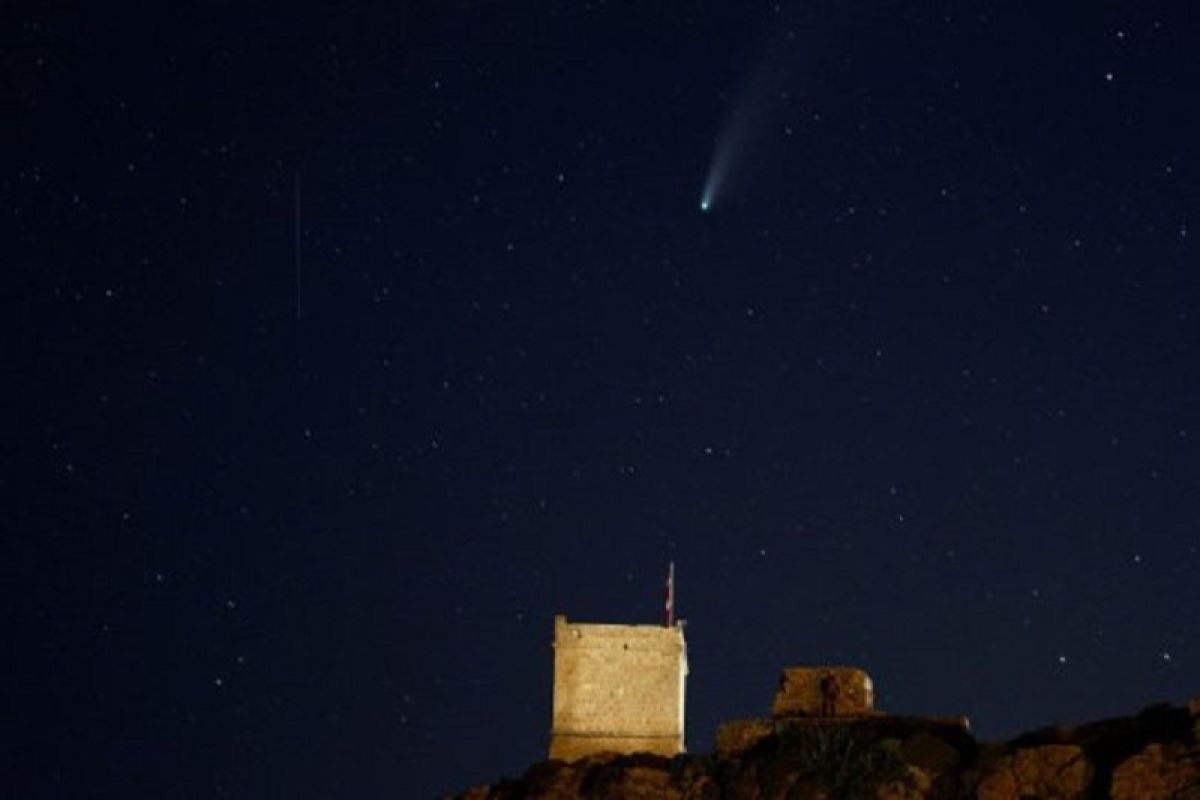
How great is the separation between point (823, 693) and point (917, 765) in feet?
24.3

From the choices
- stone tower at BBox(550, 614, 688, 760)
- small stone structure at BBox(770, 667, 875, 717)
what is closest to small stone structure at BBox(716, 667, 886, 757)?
small stone structure at BBox(770, 667, 875, 717)

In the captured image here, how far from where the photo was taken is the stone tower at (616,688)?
56.8 metres

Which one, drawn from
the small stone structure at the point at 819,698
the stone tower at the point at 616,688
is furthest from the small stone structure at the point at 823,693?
the stone tower at the point at 616,688

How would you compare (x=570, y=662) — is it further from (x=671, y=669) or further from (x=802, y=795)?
(x=802, y=795)

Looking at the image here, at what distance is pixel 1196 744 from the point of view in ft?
131

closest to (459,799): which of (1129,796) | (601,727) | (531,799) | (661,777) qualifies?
(531,799)

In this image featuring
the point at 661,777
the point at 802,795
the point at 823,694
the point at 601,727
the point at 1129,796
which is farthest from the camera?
the point at 601,727

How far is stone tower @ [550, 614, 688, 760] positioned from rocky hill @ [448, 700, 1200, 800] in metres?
9.84

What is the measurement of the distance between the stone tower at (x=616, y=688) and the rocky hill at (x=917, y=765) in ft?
32.3

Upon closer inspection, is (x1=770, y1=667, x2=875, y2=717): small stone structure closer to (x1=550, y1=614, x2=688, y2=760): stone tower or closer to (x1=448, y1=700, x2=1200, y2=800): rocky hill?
(x1=448, y1=700, x2=1200, y2=800): rocky hill

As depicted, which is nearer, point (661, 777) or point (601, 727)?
point (661, 777)

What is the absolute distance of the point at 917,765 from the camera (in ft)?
138

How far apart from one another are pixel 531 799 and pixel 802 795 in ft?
26.2

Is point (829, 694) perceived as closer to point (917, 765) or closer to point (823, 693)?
point (823, 693)
